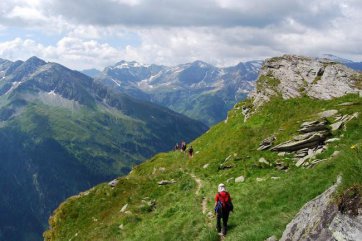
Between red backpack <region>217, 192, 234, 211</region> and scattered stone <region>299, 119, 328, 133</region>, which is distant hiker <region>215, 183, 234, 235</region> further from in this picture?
scattered stone <region>299, 119, 328, 133</region>

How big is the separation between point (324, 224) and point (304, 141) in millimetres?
26433

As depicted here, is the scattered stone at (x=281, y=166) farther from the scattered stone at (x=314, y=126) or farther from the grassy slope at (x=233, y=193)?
the scattered stone at (x=314, y=126)

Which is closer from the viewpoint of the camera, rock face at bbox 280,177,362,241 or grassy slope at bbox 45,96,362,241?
rock face at bbox 280,177,362,241

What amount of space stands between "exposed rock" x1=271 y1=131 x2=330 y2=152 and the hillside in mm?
95

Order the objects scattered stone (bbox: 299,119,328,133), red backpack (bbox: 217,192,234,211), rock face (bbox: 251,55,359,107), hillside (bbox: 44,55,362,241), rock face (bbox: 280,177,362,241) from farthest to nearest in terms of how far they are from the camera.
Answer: rock face (bbox: 251,55,359,107) < scattered stone (bbox: 299,119,328,133) < hillside (bbox: 44,55,362,241) < red backpack (bbox: 217,192,234,211) < rock face (bbox: 280,177,362,241)

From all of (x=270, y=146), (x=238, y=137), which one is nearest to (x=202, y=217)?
(x=270, y=146)

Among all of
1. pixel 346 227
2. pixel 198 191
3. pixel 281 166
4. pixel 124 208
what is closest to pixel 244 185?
pixel 281 166

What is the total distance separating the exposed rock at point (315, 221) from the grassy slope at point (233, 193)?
112 centimetres

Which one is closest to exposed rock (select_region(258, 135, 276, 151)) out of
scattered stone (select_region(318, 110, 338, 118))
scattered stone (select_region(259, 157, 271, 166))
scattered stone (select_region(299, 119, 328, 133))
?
scattered stone (select_region(259, 157, 271, 166))

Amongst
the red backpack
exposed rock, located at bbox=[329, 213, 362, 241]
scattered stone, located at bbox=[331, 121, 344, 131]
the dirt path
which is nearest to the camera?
exposed rock, located at bbox=[329, 213, 362, 241]

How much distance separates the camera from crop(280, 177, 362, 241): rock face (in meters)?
11.1

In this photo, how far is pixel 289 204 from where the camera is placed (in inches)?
929

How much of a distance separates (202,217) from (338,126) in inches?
696

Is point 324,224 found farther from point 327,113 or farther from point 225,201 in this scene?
point 327,113
